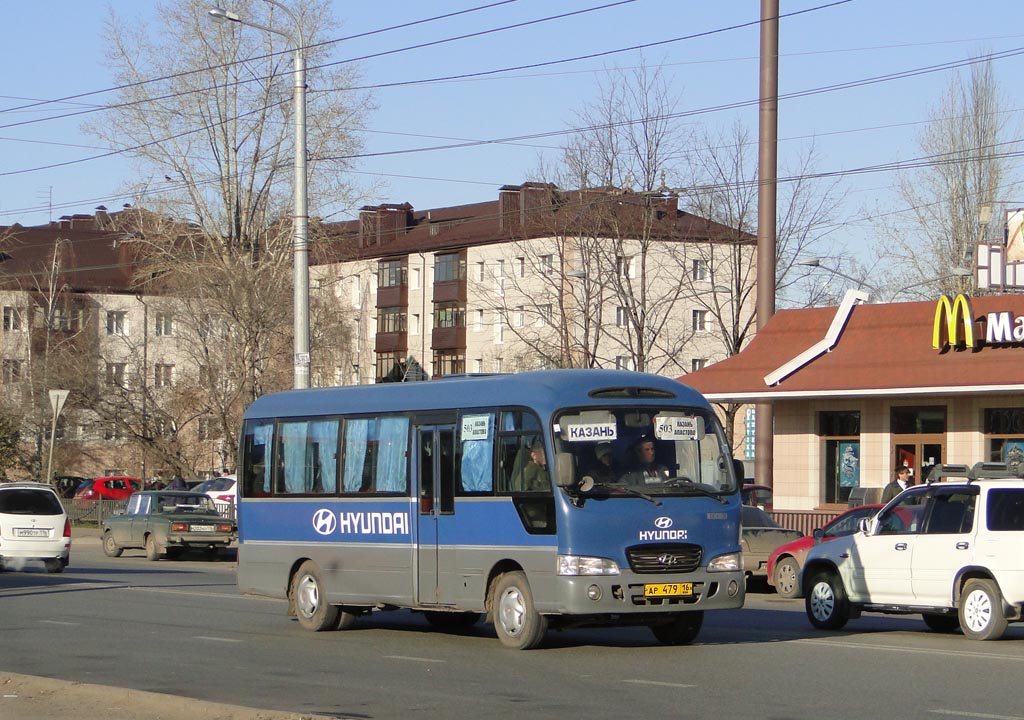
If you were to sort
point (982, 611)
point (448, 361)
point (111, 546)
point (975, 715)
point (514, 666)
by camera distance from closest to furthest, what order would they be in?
point (975, 715) → point (514, 666) → point (982, 611) → point (111, 546) → point (448, 361)

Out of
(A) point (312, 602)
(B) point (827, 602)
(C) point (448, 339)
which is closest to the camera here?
(A) point (312, 602)

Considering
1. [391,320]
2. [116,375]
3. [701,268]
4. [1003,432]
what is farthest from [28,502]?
[391,320]

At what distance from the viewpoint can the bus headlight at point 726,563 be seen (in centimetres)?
1556

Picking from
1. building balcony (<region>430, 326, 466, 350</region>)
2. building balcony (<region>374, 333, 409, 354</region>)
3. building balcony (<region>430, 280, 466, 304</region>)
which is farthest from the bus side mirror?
building balcony (<region>374, 333, 409, 354</region>)

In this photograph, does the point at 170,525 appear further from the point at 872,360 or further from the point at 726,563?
the point at 726,563

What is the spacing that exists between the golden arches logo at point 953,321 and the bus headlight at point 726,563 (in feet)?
60.1

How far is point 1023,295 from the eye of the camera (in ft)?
110

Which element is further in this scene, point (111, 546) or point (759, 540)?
point (111, 546)

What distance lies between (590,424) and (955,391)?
18.6 metres

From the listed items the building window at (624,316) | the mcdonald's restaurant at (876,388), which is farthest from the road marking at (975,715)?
the building window at (624,316)

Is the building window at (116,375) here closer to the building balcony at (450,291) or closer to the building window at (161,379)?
the building window at (161,379)

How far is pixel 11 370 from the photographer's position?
65.1 meters

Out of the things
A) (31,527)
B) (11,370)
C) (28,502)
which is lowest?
(31,527)

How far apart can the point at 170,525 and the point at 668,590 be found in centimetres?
2204
